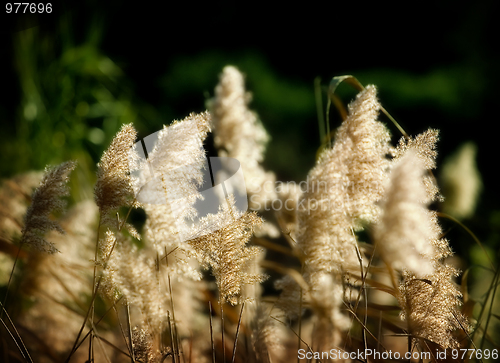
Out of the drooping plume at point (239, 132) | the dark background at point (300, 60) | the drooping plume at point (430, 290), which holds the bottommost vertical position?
the drooping plume at point (430, 290)

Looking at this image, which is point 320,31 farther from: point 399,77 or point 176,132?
point 176,132

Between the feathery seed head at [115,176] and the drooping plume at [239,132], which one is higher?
the drooping plume at [239,132]

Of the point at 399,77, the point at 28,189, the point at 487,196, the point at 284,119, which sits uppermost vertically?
the point at 399,77

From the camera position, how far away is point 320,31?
3766mm

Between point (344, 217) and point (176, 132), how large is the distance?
341mm

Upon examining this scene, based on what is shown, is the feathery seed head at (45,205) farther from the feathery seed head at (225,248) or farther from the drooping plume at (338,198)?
the drooping plume at (338,198)

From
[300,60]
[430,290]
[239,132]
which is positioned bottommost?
[430,290]

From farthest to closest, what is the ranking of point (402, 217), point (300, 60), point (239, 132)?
point (300, 60), point (239, 132), point (402, 217)

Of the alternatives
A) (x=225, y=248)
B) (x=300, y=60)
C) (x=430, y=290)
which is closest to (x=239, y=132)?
(x=225, y=248)

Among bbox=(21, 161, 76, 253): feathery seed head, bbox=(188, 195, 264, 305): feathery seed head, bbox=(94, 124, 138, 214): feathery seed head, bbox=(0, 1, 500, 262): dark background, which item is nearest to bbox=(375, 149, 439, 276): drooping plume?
bbox=(188, 195, 264, 305): feathery seed head

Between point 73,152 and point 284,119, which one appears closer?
point 73,152

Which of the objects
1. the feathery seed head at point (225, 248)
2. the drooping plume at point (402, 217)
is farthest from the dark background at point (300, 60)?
the drooping plume at point (402, 217)

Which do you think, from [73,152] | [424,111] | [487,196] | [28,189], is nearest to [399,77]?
[424,111]

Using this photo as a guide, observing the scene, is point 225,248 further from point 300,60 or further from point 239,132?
point 300,60
